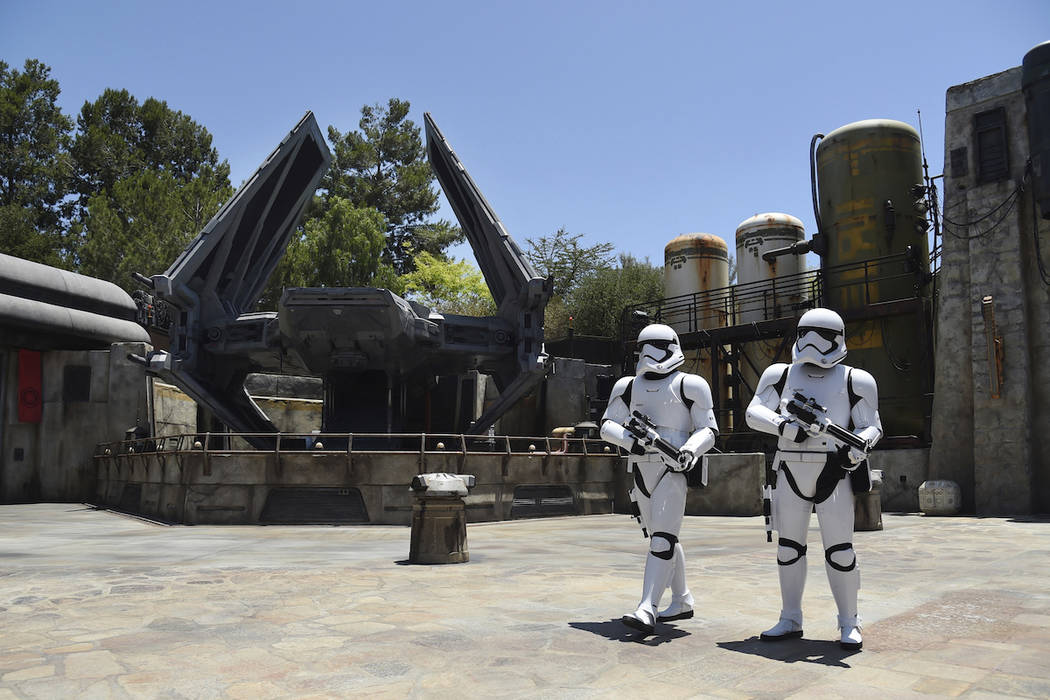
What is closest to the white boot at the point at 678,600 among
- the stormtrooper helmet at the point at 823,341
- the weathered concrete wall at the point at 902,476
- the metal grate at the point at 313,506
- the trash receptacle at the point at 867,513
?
the stormtrooper helmet at the point at 823,341

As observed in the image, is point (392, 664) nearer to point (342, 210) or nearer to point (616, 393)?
point (616, 393)

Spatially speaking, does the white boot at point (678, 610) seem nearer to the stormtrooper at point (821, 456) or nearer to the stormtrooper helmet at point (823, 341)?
the stormtrooper at point (821, 456)

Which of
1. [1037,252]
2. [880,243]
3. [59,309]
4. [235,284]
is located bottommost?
[1037,252]

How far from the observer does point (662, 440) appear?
5.55 m

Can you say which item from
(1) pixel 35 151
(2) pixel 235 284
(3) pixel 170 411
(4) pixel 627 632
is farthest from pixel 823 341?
(1) pixel 35 151

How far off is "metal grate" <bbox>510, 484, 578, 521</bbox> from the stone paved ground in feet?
24.4

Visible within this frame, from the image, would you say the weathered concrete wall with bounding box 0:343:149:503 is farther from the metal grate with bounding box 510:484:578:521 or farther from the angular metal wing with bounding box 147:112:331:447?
the metal grate with bounding box 510:484:578:521

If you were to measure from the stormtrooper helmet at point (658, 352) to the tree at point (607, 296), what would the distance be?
37.1 metres

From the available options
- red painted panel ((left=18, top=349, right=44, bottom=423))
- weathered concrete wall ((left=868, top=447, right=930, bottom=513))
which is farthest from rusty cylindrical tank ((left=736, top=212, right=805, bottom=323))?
red painted panel ((left=18, top=349, right=44, bottom=423))

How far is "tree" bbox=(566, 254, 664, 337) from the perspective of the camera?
43906mm

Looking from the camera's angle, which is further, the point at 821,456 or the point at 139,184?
the point at 139,184

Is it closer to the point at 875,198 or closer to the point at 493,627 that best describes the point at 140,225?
the point at 875,198

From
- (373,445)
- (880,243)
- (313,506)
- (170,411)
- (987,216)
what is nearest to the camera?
(313,506)

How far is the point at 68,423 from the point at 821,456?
26826 mm
